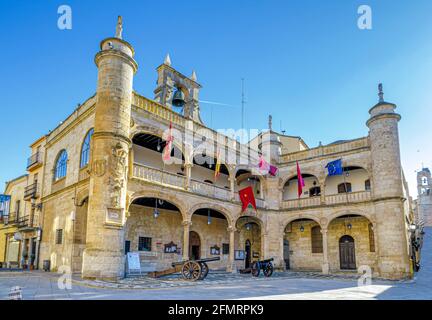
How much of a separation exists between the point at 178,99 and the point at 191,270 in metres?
9.34

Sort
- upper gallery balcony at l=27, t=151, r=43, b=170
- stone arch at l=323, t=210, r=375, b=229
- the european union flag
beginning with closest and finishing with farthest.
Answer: stone arch at l=323, t=210, r=375, b=229, the european union flag, upper gallery balcony at l=27, t=151, r=43, b=170

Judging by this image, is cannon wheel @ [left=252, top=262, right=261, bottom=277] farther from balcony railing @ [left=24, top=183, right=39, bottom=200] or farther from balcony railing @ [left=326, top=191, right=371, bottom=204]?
balcony railing @ [left=24, top=183, right=39, bottom=200]

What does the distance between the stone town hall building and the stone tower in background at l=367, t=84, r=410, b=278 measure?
0.18 feet

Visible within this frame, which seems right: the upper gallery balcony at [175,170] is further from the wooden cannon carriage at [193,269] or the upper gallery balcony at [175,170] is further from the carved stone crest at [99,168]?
the wooden cannon carriage at [193,269]

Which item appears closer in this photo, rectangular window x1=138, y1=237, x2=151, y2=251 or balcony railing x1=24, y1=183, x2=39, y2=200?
rectangular window x1=138, y1=237, x2=151, y2=251

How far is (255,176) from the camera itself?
24078 mm

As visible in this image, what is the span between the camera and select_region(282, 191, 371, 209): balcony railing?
20500mm

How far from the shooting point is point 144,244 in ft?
56.2

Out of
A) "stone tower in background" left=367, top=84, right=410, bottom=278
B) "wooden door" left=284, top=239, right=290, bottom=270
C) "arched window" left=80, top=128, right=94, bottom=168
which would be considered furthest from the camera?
"wooden door" left=284, top=239, right=290, bottom=270

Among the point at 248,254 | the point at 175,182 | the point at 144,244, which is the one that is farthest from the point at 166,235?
the point at 248,254

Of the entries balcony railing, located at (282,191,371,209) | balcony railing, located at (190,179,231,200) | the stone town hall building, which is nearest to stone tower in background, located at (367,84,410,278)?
the stone town hall building

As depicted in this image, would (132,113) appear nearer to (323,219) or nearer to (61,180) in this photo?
(61,180)

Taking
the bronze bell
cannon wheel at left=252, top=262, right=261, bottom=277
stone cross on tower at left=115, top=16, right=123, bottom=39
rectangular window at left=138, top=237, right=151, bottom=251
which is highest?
stone cross on tower at left=115, top=16, right=123, bottom=39

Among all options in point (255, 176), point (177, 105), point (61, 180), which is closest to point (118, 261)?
point (61, 180)
